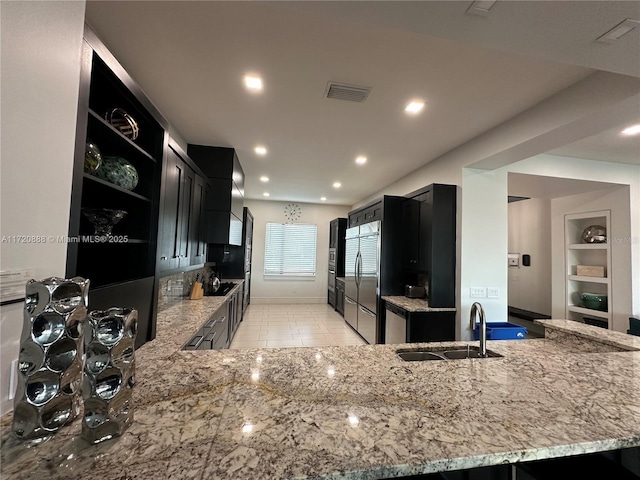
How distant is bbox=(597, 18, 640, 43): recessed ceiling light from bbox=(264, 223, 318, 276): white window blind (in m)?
6.90

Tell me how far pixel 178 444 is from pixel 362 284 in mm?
4089

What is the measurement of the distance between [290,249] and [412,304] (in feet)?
16.1

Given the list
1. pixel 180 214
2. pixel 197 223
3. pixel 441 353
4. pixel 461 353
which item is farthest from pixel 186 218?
pixel 461 353

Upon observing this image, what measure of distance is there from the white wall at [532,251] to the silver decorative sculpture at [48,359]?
7.07 metres

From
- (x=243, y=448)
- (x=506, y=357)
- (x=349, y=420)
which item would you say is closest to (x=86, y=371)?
(x=243, y=448)

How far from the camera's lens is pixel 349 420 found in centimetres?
84

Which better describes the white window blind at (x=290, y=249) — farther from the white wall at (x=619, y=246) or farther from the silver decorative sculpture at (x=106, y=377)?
the silver decorative sculpture at (x=106, y=377)

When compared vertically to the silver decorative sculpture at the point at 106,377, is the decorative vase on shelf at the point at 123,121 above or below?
above

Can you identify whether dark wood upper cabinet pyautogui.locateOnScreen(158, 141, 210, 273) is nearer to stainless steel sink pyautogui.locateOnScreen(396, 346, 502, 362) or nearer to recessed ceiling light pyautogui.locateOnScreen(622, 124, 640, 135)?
stainless steel sink pyautogui.locateOnScreen(396, 346, 502, 362)

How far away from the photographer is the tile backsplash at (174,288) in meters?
2.70

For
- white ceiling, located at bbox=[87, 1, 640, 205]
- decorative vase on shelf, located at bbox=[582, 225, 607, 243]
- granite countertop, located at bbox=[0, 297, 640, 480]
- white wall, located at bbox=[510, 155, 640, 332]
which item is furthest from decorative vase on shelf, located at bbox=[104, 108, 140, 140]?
decorative vase on shelf, located at bbox=[582, 225, 607, 243]

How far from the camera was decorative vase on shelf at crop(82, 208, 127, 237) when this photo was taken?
133cm

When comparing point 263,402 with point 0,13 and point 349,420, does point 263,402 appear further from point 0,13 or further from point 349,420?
point 0,13

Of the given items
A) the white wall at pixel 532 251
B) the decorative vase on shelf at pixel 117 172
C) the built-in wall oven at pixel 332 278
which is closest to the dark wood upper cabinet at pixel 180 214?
Result: the decorative vase on shelf at pixel 117 172
